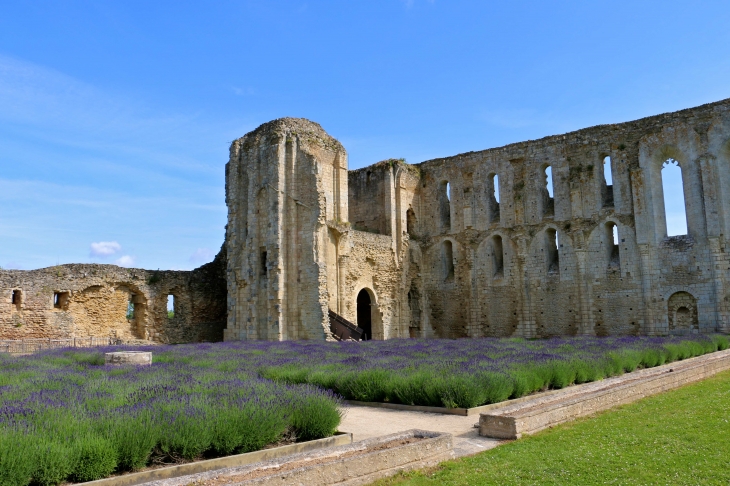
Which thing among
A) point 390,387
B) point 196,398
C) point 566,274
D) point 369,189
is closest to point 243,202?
point 369,189

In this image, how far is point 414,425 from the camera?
791 centimetres

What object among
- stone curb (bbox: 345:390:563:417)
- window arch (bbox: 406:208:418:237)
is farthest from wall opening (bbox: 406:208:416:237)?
stone curb (bbox: 345:390:563:417)

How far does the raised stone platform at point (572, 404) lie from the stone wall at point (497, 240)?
1224 cm

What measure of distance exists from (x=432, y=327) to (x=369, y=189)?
7182mm

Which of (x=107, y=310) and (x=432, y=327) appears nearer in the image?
(x=107, y=310)

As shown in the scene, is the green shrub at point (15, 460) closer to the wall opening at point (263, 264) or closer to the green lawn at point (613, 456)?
the green lawn at point (613, 456)

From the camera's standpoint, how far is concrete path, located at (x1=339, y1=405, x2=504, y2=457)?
6.69 m

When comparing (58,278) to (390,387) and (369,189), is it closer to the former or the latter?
(369,189)

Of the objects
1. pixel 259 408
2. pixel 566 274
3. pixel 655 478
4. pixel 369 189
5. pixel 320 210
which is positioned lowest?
pixel 655 478

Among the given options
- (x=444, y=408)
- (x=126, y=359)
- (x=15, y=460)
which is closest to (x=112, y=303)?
(x=126, y=359)

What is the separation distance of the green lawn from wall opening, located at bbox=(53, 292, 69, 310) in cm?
2108

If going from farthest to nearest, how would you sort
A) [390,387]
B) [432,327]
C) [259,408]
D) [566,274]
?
[432,327], [566,274], [390,387], [259,408]

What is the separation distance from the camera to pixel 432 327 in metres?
28.7

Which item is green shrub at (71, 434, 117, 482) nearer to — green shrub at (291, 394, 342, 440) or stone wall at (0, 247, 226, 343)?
green shrub at (291, 394, 342, 440)
